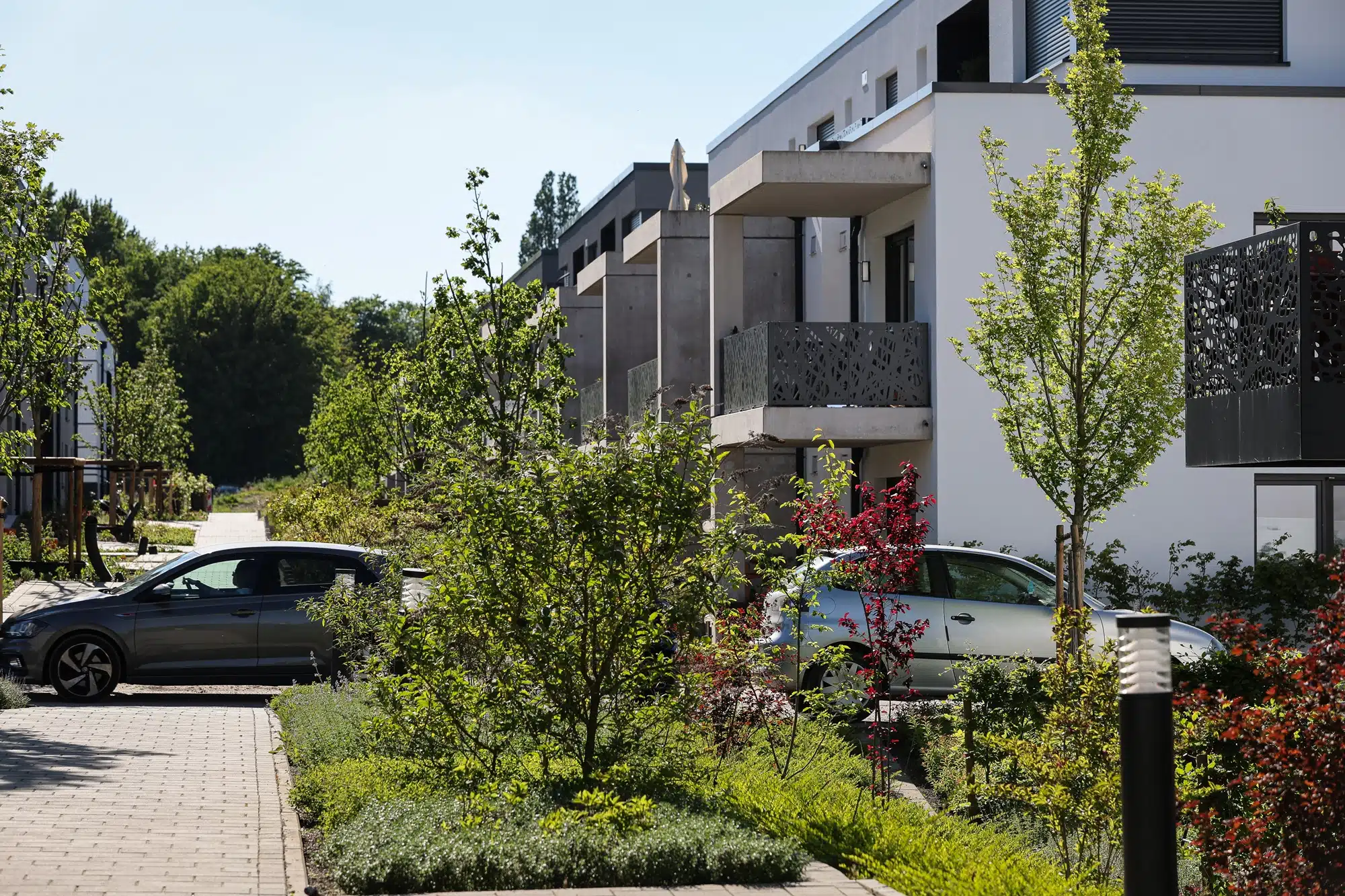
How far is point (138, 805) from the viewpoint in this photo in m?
9.28

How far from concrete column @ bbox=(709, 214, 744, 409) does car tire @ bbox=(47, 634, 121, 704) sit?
975 cm

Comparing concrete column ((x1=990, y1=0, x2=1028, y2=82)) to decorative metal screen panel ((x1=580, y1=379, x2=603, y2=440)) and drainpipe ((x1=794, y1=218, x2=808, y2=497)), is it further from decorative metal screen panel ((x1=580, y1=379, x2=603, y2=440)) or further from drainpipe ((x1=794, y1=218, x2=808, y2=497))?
decorative metal screen panel ((x1=580, y1=379, x2=603, y2=440))

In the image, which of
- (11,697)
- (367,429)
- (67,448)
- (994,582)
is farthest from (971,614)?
(67,448)

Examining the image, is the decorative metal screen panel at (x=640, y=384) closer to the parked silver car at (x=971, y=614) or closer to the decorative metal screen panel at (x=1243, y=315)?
the parked silver car at (x=971, y=614)

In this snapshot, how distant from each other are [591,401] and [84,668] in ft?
60.2

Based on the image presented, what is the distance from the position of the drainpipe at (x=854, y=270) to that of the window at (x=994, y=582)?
32.1ft

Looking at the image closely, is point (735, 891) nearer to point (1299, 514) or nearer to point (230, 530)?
point (1299, 514)

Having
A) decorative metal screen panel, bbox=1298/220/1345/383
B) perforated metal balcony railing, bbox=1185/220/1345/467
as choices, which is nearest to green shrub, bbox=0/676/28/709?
perforated metal balcony railing, bbox=1185/220/1345/467

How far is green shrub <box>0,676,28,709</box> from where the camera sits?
551 inches

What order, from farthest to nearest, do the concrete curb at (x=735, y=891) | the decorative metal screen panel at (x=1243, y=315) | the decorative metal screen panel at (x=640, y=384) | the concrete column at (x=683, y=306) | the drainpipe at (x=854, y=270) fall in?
the decorative metal screen panel at (x=640, y=384)
the concrete column at (x=683, y=306)
the drainpipe at (x=854, y=270)
the decorative metal screen panel at (x=1243, y=315)
the concrete curb at (x=735, y=891)

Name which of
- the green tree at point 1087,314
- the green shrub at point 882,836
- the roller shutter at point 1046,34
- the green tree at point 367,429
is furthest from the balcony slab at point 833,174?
the green tree at point 367,429

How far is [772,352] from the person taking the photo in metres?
20.2

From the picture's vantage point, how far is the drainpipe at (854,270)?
2419 centimetres

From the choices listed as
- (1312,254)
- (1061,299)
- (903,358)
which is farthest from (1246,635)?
(903,358)
